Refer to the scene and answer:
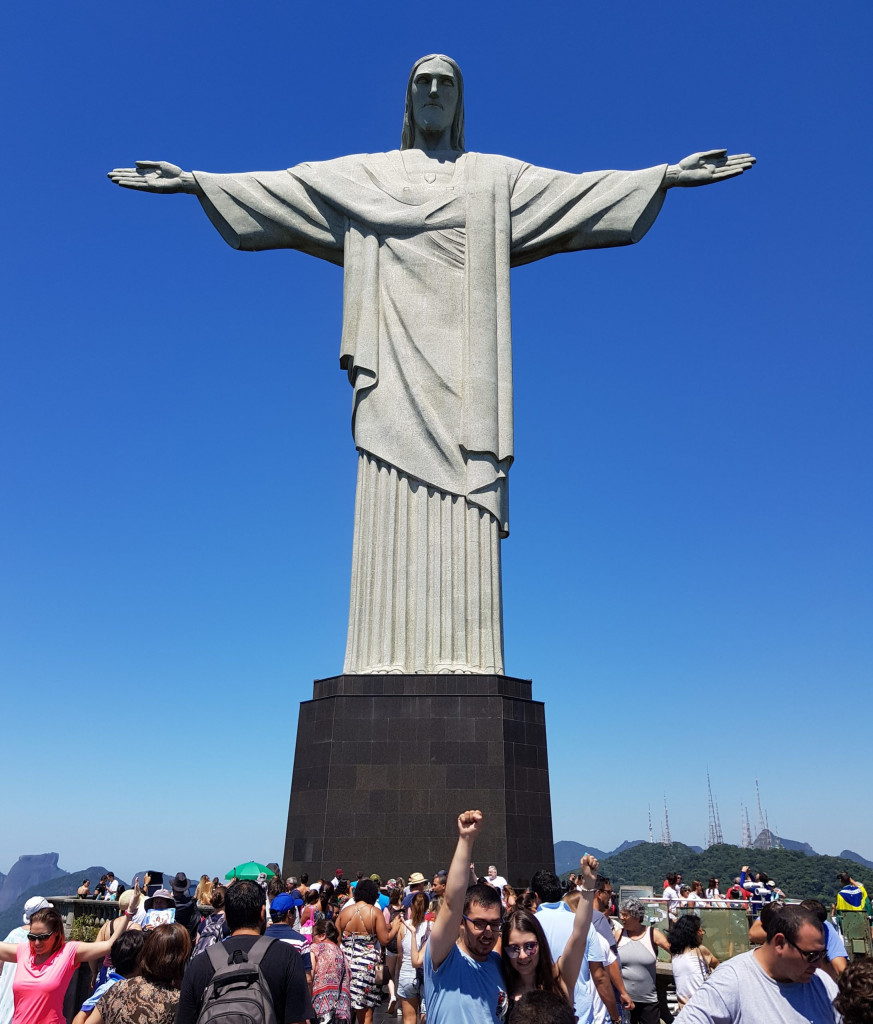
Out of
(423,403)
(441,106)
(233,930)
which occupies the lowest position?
(233,930)

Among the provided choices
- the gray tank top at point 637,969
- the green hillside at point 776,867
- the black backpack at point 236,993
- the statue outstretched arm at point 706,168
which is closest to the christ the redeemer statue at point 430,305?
Answer: the statue outstretched arm at point 706,168

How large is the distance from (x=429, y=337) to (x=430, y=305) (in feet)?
1.86

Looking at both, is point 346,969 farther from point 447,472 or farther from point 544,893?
point 447,472

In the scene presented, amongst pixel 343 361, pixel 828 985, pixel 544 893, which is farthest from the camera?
pixel 343 361

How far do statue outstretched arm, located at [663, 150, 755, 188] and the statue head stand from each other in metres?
3.59

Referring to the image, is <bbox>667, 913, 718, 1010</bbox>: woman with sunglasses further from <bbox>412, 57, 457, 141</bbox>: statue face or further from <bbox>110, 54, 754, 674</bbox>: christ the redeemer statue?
<bbox>412, 57, 457, 141</bbox>: statue face

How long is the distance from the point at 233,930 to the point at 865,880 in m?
38.8

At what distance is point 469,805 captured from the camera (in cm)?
1235

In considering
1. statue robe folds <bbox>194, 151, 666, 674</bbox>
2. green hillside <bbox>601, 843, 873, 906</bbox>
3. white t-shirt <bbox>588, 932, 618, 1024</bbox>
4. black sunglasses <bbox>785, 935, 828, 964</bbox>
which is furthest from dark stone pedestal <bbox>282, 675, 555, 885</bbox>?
green hillside <bbox>601, 843, 873, 906</bbox>

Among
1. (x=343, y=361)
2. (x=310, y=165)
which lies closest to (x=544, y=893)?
(x=343, y=361)

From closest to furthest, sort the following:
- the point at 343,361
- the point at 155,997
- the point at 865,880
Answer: the point at 155,997, the point at 343,361, the point at 865,880

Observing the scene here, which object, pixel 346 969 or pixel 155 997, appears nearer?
pixel 155 997

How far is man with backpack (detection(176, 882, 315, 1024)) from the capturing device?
3.60m

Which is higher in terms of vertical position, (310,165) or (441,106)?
(441,106)
